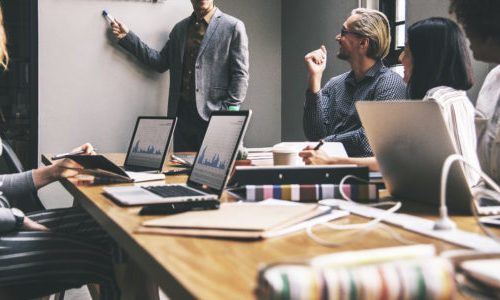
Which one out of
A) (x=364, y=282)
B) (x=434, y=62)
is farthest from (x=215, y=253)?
(x=434, y=62)

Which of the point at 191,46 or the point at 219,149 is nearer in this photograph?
the point at 219,149

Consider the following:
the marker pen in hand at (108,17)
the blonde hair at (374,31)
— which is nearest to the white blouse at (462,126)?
the blonde hair at (374,31)

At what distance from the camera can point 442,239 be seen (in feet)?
2.76

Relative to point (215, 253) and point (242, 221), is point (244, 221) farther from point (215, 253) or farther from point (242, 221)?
point (215, 253)

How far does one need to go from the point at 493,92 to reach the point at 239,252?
1398 mm

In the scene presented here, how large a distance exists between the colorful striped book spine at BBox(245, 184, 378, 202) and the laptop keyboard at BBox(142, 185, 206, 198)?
138 mm

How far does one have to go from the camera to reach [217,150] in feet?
4.64

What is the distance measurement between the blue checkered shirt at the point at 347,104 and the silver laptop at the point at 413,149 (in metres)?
1.16

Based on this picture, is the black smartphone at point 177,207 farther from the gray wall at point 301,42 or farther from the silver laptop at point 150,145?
the gray wall at point 301,42

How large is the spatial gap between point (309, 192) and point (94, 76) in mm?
2405

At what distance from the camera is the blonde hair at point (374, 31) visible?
2.65m

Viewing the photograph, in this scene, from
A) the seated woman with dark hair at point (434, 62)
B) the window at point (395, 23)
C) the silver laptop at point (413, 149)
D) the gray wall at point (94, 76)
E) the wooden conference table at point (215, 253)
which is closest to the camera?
the wooden conference table at point (215, 253)

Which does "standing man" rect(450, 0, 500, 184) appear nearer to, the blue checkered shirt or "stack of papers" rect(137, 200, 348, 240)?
"stack of papers" rect(137, 200, 348, 240)

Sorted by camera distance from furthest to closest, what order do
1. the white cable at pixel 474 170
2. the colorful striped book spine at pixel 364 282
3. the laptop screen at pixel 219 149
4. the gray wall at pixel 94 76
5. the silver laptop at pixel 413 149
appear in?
the gray wall at pixel 94 76
the laptop screen at pixel 219 149
the silver laptop at pixel 413 149
the white cable at pixel 474 170
the colorful striped book spine at pixel 364 282
